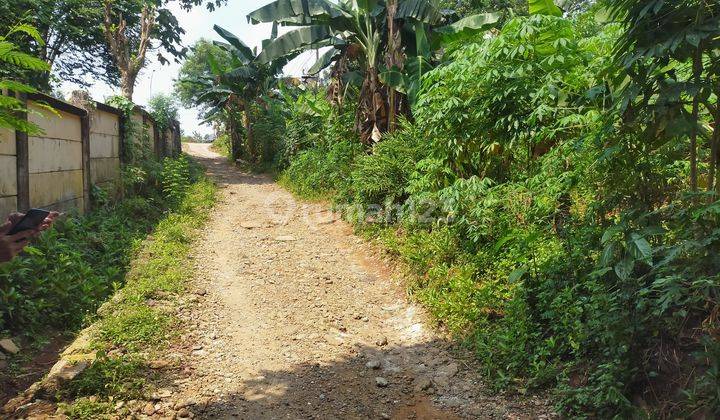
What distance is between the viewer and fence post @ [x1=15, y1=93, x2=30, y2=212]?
5.07m

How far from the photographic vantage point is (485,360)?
353 centimetres

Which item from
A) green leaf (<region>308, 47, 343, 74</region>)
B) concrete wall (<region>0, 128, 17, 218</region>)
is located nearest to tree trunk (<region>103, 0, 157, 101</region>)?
green leaf (<region>308, 47, 343, 74</region>)

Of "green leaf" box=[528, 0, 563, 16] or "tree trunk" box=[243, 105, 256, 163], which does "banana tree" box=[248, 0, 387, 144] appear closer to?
"green leaf" box=[528, 0, 563, 16]

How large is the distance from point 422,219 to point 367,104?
11.0 ft

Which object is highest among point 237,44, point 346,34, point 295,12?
point 237,44

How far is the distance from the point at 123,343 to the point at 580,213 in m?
4.22

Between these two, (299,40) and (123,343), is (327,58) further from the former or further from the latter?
(123,343)

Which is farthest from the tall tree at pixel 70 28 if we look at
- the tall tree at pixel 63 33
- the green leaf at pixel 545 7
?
the green leaf at pixel 545 7

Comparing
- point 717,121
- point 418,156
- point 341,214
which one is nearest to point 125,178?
point 341,214

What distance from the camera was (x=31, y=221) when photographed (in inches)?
95.0

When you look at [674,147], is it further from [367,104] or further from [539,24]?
[367,104]

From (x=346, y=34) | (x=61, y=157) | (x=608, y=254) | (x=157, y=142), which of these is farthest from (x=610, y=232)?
(x=157, y=142)

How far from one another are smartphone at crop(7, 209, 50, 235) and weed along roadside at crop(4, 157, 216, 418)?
1259 millimetres

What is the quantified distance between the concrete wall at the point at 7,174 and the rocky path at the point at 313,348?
2111 millimetres
